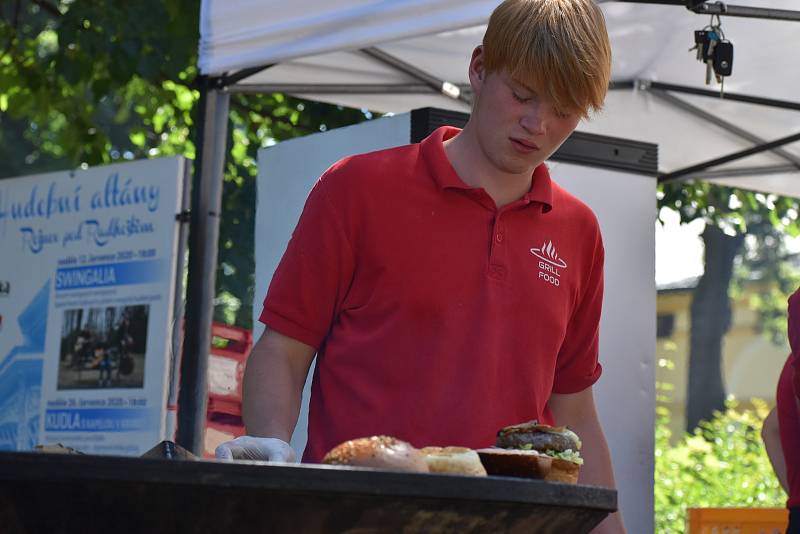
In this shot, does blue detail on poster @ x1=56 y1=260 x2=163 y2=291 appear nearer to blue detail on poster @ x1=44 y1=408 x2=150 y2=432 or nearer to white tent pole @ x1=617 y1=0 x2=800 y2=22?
blue detail on poster @ x1=44 y1=408 x2=150 y2=432

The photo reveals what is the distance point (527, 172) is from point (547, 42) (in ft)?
1.06

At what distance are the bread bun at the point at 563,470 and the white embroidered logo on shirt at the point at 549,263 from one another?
557 millimetres

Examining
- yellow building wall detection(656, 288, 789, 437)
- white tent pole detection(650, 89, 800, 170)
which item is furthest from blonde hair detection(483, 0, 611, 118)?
yellow building wall detection(656, 288, 789, 437)

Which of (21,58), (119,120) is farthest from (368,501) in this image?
(119,120)

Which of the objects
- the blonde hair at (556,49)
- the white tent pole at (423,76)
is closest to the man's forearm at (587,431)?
the blonde hair at (556,49)

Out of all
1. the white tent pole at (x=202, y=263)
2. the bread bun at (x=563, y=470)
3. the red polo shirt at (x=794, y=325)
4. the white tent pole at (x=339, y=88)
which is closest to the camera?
the bread bun at (x=563, y=470)

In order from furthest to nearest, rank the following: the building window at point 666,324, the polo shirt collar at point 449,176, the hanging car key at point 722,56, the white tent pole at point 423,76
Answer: the building window at point 666,324
the white tent pole at point 423,76
the hanging car key at point 722,56
the polo shirt collar at point 449,176

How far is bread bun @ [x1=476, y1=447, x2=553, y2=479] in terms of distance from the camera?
1575mm

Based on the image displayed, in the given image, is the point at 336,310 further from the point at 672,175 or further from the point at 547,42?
the point at 672,175

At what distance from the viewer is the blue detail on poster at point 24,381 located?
5.19 metres

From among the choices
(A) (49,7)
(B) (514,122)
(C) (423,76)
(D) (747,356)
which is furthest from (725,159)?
(D) (747,356)

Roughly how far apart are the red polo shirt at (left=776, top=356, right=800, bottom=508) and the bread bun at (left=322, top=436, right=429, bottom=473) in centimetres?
276

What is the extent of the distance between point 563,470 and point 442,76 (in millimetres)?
4058

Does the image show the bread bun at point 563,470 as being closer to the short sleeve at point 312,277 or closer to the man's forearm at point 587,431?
the short sleeve at point 312,277
